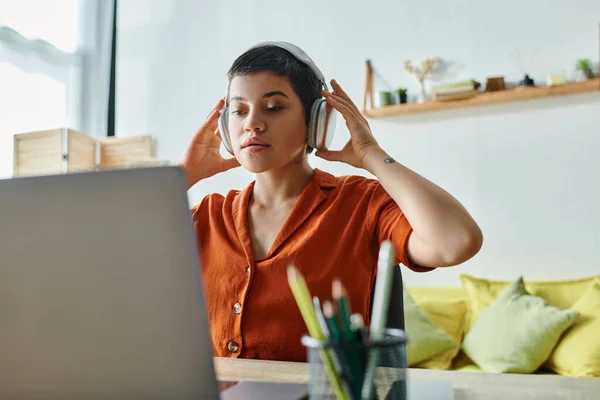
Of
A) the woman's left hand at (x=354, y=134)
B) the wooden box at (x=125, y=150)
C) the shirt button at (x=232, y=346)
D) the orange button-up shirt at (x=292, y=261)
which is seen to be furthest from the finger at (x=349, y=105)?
the wooden box at (x=125, y=150)

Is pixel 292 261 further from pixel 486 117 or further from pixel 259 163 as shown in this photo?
pixel 486 117

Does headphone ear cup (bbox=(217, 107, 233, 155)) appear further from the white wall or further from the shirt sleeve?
the white wall

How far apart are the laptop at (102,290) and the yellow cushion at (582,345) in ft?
7.03

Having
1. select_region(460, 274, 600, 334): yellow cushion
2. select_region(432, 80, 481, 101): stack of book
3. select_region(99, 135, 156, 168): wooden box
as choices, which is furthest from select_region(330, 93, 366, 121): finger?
select_region(99, 135, 156, 168): wooden box

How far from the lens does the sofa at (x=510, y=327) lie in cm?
233

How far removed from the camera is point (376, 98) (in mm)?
3174

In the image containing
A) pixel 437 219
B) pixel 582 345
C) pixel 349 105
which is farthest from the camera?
pixel 582 345

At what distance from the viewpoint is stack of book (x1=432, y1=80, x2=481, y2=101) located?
2.89 meters

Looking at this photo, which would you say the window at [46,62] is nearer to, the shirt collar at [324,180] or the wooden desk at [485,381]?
the shirt collar at [324,180]

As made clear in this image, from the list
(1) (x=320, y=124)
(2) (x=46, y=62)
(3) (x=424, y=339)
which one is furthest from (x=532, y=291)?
(2) (x=46, y=62)

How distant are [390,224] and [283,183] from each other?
0.27m

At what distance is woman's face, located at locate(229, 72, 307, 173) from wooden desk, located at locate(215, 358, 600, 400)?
0.42m

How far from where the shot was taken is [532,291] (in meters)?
2.63

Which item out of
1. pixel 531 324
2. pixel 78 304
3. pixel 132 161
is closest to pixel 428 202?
pixel 78 304
